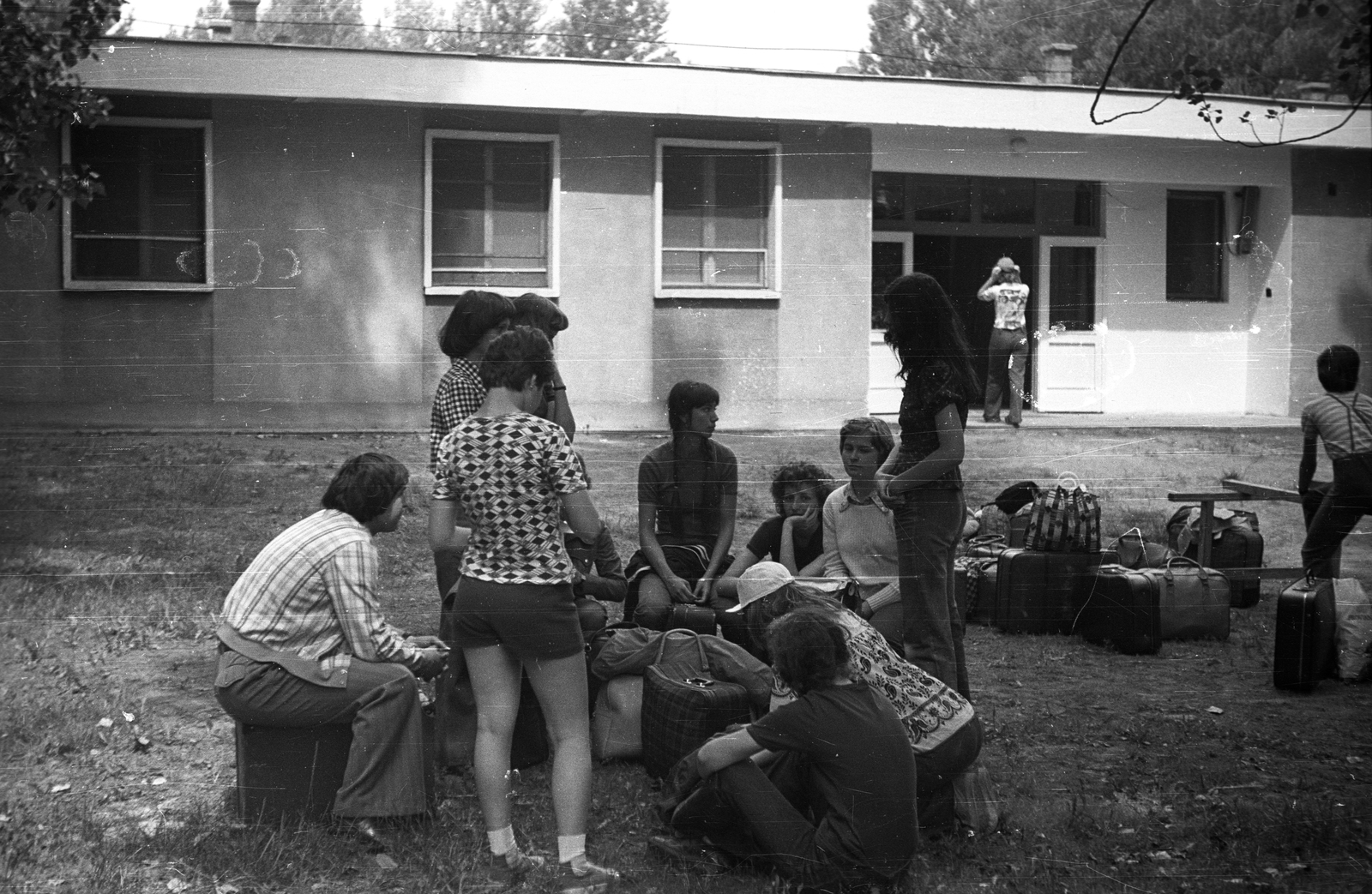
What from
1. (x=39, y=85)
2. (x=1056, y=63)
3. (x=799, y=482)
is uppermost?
(x=1056, y=63)

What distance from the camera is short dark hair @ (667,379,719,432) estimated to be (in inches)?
187

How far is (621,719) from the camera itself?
4.00 meters

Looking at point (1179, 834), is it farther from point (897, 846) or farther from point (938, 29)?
point (938, 29)

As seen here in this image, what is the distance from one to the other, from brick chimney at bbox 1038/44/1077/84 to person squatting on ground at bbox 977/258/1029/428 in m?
1.21

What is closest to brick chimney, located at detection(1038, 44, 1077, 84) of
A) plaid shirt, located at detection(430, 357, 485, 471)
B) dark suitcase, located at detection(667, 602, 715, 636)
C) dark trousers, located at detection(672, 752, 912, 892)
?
dark suitcase, located at detection(667, 602, 715, 636)

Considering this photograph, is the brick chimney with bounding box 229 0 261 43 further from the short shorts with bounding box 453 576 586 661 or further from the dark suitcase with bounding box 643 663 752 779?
the short shorts with bounding box 453 576 586 661

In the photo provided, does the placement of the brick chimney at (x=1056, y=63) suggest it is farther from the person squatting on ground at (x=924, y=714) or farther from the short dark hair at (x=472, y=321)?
the person squatting on ground at (x=924, y=714)

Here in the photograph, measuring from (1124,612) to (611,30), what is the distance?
401 cm

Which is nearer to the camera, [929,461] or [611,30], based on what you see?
[929,461]

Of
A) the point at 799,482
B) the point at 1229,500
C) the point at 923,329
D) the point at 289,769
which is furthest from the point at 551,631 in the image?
the point at 1229,500

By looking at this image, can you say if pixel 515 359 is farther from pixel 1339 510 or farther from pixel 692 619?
pixel 1339 510

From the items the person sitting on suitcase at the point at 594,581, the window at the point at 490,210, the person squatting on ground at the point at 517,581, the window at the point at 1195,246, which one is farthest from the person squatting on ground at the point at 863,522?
the window at the point at 490,210

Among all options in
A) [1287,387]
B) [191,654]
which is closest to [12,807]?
[191,654]

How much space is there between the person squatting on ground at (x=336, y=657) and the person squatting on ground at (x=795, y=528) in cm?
175
